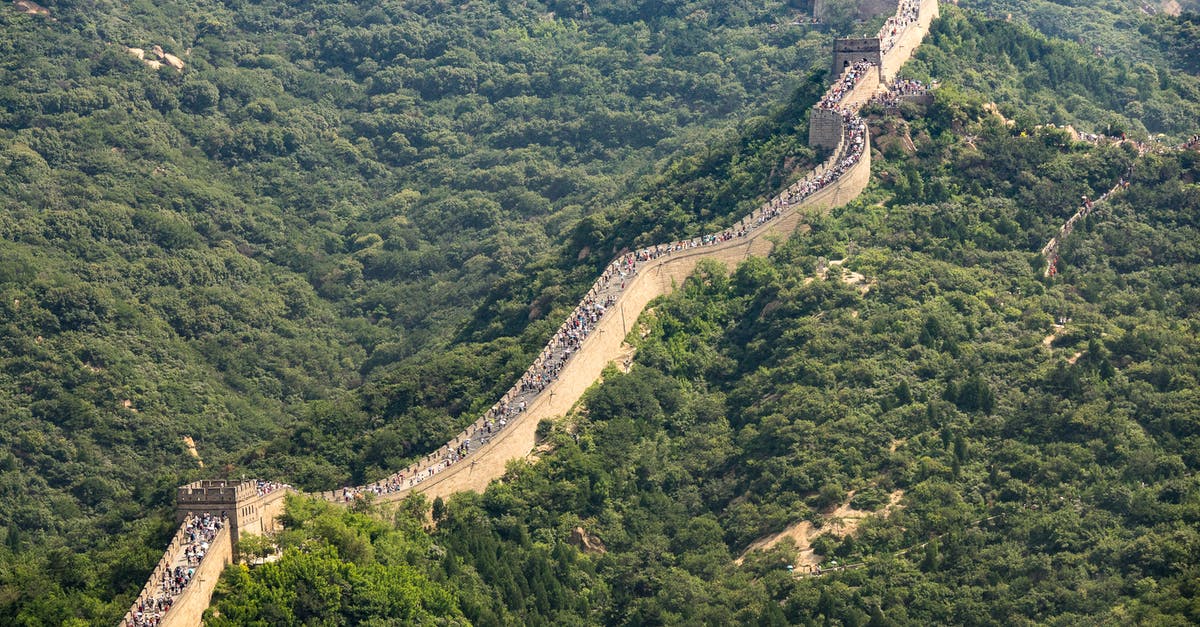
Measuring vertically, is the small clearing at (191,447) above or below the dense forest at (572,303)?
below

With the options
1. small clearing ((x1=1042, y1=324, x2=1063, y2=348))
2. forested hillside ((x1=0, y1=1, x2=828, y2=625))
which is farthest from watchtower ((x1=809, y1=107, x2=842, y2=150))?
small clearing ((x1=1042, y1=324, x2=1063, y2=348))

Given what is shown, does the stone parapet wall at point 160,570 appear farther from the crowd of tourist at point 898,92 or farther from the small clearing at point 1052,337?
the crowd of tourist at point 898,92

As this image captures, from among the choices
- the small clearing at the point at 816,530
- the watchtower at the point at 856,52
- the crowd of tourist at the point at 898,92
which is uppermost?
the watchtower at the point at 856,52

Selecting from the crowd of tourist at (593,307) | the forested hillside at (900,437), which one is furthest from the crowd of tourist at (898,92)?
the forested hillside at (900,437)

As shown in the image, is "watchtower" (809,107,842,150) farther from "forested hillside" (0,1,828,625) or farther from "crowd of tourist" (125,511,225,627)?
"crowd of tourist" (125,511,225,627)

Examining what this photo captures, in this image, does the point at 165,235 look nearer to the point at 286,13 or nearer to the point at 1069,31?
the point at 286,13

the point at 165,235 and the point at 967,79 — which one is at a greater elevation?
the point at 967,79

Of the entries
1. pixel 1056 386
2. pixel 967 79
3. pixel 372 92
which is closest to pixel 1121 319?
pixel 1056 386
